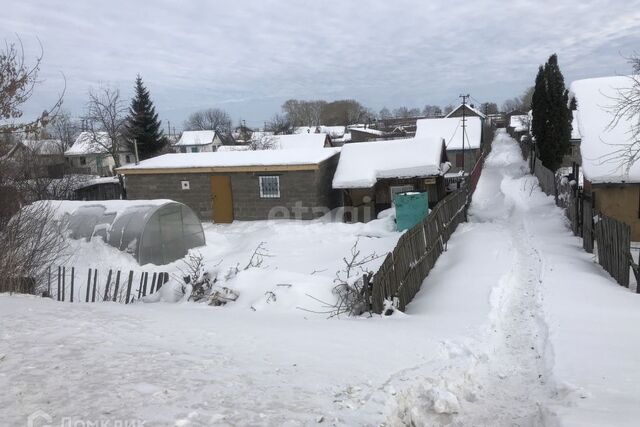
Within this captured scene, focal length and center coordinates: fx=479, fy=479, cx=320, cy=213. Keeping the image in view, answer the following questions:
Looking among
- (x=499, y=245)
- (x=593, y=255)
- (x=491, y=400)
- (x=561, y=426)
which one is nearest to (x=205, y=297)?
(x=491, y=400)

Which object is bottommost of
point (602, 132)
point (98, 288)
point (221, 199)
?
point (98, 288)

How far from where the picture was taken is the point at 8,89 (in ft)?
26.4

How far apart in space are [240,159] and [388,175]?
6.68m

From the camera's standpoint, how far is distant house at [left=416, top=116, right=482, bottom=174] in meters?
39.6

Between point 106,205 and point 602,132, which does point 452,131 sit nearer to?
point 602,132

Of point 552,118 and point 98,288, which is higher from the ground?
point 552,118

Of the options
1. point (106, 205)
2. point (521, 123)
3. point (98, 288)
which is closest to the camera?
point (98, 288)

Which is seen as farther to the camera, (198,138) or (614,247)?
(198,138)

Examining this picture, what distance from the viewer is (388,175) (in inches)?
786

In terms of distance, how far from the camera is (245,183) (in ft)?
69.0

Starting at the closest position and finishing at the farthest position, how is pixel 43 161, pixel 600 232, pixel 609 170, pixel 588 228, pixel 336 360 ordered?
pixel 336 360 < pixel 600 232 < pixel 588 228 < pixel 609 170 < pixel 43 161

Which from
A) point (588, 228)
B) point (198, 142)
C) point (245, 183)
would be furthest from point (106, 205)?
point (198, 142)

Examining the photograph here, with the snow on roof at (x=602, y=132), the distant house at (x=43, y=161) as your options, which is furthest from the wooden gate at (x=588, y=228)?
the distant house at (x=43, y=161)

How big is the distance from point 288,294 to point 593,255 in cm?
857
